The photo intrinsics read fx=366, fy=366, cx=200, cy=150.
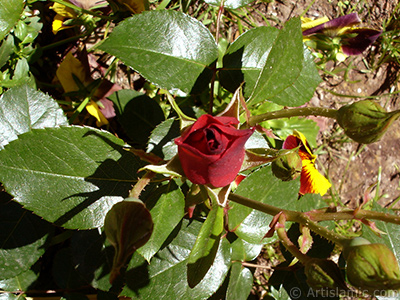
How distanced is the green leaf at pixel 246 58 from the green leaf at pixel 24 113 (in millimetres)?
549

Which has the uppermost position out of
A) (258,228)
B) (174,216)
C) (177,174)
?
(177,174)

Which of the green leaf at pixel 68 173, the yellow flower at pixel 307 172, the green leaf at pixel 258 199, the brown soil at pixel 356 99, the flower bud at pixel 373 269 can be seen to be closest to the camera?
the flower bud at pixel 373 269

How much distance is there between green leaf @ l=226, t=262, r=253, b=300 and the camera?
117 cm

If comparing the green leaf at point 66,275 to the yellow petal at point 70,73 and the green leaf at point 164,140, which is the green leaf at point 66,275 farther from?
the yellow petal at point 70,73

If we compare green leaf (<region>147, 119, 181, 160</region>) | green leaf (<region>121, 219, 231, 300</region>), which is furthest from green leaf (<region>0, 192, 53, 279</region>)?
green leaf (<region>147, 119, 181, 160</region>)

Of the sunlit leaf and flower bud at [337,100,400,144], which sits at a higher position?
flower bud at [337,100,400,144]

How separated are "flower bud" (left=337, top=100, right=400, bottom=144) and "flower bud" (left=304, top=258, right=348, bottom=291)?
10.1 inches

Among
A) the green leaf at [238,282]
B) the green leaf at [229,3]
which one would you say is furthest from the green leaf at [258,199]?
the green leaf at [229,3]

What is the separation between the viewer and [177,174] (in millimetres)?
776

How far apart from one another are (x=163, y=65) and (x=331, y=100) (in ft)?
4.57

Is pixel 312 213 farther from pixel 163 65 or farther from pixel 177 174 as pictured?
pixel 163 65

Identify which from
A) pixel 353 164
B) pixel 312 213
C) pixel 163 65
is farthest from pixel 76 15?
pixel 353 164

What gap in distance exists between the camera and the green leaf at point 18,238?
1.10 m

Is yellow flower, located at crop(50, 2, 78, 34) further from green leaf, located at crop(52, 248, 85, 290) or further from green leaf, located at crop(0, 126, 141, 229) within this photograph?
green leaf, located at crop(52, 248, 85, 290)
